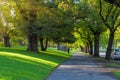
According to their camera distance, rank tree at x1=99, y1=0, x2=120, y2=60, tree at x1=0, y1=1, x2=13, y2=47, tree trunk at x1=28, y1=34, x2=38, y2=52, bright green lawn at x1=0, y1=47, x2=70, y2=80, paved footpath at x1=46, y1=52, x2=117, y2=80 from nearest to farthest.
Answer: bright green lawn at x1=0, y1=47, x2=70, y2=80, paved footpath at x1=46, y1=52, x2=117, y2=80, tree at x1=99, y1=0, x2=120, y2=60, tree trunk at x1=28, y1=34, x2=38, y2=52, tree at x1=0, y1=1, x2=13, y2=47

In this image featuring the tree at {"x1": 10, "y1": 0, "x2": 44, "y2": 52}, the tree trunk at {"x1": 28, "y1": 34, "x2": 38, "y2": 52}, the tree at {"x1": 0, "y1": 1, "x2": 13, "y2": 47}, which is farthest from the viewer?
the tree at {"x1": 0, "y1": 1, "x2": 13, "y2": 47}

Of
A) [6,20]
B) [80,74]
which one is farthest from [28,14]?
[80,74]

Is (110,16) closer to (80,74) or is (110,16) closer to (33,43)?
(33,43)

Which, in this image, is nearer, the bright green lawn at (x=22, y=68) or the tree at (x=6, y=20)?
the bright green lawn at (x=22, y=68)

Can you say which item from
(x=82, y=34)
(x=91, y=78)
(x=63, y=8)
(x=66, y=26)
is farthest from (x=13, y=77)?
(x=82, y=34)

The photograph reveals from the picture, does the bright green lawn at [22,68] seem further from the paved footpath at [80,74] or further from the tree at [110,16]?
the tree at [110,16]

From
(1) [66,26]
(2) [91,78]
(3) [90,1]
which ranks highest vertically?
(3) [90,1]

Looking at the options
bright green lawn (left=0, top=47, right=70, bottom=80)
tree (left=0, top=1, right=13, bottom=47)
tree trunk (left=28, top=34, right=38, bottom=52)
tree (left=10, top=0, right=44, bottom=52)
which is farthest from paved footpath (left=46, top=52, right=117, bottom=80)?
tree (left=0, top=1, right=13, bottom=47)

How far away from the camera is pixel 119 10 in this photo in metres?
38.8

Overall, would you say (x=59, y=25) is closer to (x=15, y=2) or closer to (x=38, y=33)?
(x=38, y=33)

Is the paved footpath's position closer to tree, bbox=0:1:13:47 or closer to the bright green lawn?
the bright green lawn

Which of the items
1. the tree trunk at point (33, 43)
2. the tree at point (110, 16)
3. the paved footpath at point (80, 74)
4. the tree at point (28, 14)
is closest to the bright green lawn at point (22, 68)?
the paved footpath at point (80, 74)

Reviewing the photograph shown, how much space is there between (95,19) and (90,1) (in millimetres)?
2241

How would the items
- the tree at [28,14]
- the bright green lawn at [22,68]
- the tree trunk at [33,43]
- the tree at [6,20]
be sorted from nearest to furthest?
1. the bright green lawn at [22,68]
2. the tree at [28,14]
3. the tree trunk at [33,43]
4. the tree at [6,20]
